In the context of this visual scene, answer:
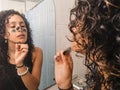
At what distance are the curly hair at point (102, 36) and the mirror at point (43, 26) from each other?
0.42 meters

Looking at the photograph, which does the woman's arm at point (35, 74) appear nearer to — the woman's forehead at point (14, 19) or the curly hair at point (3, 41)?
the curly hair at point (3, 41)

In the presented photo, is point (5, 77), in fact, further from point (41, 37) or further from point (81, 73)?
point (81, 73)

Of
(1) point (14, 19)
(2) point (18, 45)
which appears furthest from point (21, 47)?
(1) point (14, 19)

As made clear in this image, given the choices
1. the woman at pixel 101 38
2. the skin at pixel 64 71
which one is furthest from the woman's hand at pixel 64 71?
the woman at pixel 101 38

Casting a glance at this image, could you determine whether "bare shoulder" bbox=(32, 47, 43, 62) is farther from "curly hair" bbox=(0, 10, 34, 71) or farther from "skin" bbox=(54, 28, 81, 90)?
"skin" bbox=(54, 28, 81, 90)

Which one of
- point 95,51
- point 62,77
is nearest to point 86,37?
point 95,51

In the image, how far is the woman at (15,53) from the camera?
2.87ft

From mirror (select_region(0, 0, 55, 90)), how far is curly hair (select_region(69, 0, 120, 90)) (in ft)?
1.36

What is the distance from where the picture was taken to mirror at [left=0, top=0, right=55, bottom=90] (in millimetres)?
918

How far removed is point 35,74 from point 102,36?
514mm

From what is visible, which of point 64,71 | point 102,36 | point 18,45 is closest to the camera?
point 102,36

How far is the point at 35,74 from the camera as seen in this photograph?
0.92 m

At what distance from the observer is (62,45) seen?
3.28ft

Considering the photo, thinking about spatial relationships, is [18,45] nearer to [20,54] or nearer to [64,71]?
[20,54]
